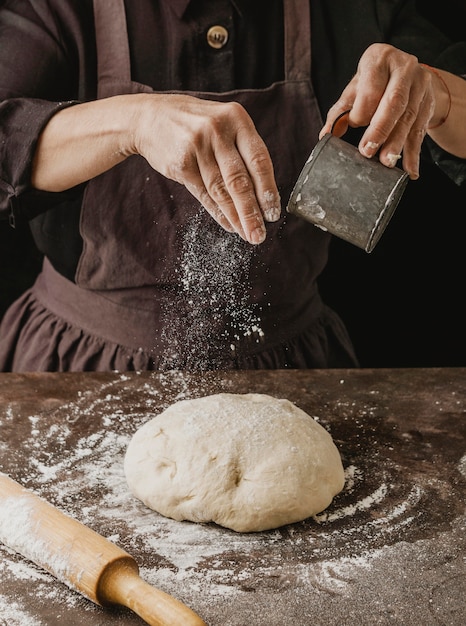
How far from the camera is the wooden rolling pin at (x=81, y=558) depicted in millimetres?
1063

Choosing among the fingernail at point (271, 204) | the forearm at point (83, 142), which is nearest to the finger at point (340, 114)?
the fingernail at point (271, 204)

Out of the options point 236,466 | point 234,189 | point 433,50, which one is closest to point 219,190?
point 234,189

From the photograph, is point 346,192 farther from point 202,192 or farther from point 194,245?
point 194,245

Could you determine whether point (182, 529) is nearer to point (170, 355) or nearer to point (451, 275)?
point (170, 355)

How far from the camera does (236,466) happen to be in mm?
1442

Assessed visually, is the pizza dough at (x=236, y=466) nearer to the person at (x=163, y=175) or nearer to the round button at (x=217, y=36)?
the person at (x=163, y=175)

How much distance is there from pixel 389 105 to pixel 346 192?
0.23 m

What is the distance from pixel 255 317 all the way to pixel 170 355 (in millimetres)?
240

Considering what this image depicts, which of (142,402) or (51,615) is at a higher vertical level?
(51,615)

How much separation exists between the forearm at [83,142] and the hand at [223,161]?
154 mm

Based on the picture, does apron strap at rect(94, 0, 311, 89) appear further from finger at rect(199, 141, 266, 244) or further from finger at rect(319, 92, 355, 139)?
finger at rect(199, 141, 266, 244)

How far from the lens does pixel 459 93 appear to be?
6.22ft

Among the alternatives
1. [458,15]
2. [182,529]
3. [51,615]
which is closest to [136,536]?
[182,529]

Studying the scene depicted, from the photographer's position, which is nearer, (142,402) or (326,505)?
(326,505)
